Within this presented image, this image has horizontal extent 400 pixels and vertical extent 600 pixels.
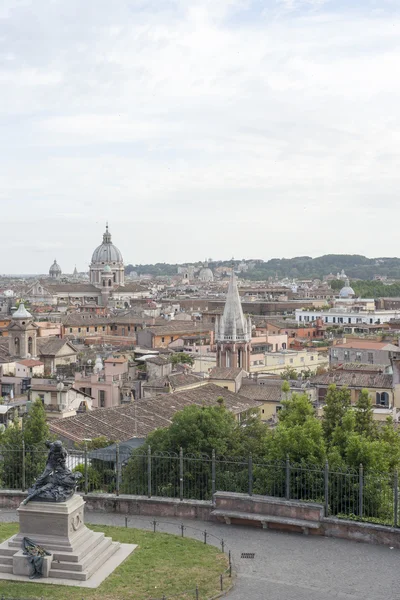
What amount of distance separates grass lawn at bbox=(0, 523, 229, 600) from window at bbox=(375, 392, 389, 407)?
2520cm

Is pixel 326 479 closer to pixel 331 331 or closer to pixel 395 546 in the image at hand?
pixel 395 546

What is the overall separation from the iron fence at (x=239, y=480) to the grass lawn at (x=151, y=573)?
1503 mm

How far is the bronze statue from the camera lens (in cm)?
1317

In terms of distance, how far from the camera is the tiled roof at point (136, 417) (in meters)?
29.4

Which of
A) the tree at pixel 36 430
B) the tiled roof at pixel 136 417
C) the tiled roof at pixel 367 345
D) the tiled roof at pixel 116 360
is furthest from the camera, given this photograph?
the tiled roof at pixel 367 345

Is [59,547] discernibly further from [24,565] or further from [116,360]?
[116,360]

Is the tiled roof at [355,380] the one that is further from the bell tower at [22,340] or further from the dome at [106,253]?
the dome at [106,253]

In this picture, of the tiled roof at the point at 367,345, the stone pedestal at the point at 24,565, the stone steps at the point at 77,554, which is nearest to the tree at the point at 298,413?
the stone steps at the point at 77,554

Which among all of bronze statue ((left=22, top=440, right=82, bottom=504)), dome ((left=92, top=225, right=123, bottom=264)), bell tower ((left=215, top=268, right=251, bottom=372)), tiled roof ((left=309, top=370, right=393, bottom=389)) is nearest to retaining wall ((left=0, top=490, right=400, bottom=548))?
bronze statue ((left=22, top=440, right=82, bottom=504))

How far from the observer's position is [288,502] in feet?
49.6

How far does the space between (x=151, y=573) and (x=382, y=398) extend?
27199 millimetres

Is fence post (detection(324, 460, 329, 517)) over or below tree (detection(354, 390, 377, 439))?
over

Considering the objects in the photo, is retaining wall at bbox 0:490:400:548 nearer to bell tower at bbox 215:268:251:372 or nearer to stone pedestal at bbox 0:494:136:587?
stone pedestal at bbox 0:494:136:587

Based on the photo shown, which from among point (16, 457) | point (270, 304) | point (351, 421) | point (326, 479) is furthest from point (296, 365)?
point (270, 304)
